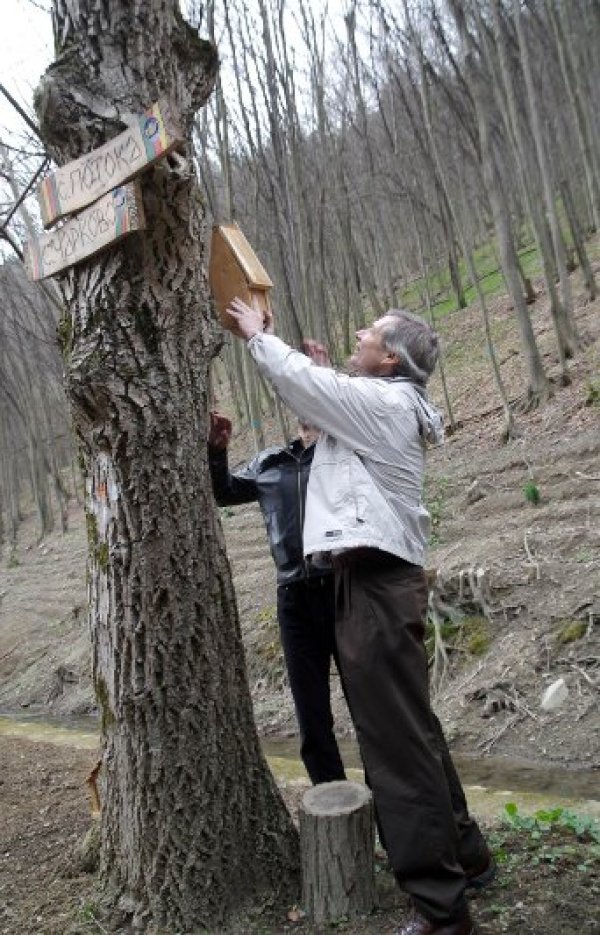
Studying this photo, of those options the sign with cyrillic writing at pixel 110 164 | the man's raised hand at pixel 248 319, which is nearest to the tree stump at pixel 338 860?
the man's raised hand at pixel 248 319

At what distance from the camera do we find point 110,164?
252 centimetres

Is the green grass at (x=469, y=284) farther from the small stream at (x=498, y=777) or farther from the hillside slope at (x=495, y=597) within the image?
the small stream at (x=498, y=777)

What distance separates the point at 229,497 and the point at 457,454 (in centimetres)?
773

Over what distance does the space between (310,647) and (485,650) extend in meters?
3.82

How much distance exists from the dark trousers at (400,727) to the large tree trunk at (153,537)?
0.54 metres

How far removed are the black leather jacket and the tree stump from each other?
2.55 ft

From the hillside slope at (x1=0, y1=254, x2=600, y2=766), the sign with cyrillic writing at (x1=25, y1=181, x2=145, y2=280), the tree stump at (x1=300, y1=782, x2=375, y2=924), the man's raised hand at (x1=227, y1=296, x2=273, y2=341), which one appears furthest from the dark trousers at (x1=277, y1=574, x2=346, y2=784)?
the hillside slope at (x1=0, y1=254, x2=600, y2=766)

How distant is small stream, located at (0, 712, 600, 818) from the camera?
4117 mm

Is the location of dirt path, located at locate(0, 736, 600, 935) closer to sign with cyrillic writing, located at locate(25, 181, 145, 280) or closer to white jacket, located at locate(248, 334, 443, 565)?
white jacket, located at locate(248, 334, 443, 565)

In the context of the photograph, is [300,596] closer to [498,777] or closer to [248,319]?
[248,319]

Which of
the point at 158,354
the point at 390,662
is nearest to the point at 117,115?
the point at 158,354

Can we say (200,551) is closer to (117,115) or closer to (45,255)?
(45,255)

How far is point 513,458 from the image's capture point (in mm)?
9172

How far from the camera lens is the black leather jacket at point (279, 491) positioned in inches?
113
